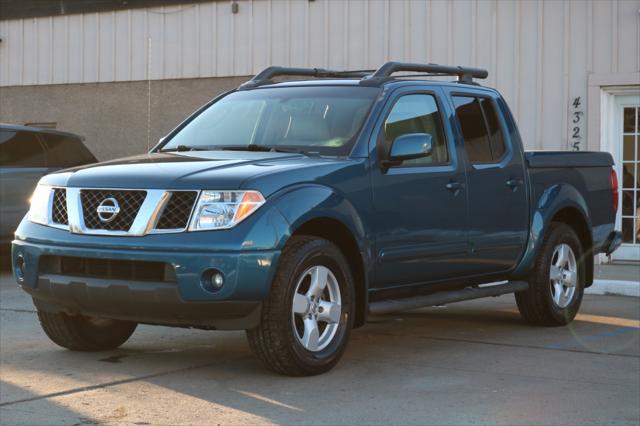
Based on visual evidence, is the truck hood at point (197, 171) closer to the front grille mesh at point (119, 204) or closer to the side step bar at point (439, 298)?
the front grille mesh at point (119, 204)

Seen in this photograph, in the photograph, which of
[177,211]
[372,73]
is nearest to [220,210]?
[177,211]

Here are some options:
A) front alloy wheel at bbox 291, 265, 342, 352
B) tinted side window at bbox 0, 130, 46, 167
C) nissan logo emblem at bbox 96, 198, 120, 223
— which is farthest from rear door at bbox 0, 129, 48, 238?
front alloy wheel at bbox 291, 265, 342, 352

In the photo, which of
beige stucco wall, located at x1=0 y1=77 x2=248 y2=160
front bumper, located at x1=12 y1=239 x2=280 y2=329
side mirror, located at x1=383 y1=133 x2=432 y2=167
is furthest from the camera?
beige stucco wall, located at x1=0 y1=77 x2=248 y2=160

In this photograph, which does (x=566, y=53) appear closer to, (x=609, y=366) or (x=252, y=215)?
(x=609, y=366)

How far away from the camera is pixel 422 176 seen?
24.7 ft

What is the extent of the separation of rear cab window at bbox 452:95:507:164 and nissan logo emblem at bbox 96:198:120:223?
2.77m

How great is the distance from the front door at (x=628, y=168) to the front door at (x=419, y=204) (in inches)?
286

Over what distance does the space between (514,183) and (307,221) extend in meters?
2.49

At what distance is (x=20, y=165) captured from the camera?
13.0 metres

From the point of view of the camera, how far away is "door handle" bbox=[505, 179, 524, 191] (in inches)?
333

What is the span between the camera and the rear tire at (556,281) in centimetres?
885

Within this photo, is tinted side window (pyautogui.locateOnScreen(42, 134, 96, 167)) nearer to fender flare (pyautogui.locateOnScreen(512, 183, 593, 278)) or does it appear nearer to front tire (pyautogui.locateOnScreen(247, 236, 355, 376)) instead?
fender flare (pyautogui.locateOnScreen(512, 183, 593, 278))

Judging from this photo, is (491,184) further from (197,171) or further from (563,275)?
(197,171)

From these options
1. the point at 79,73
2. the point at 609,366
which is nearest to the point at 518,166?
the point at 609,366
